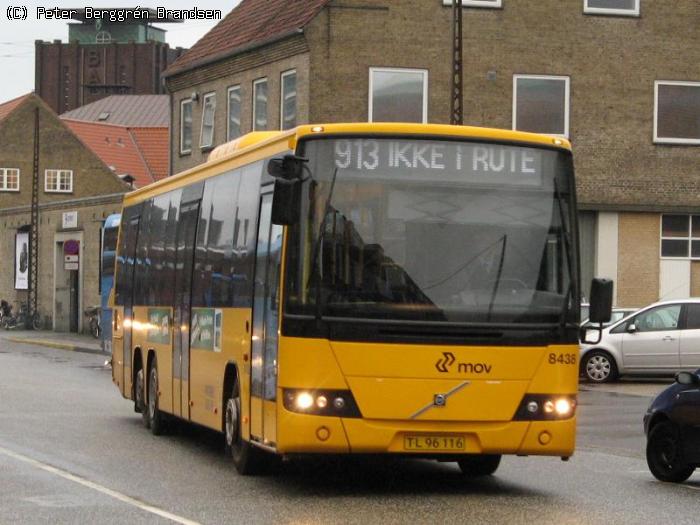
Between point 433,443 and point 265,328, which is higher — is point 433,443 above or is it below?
below

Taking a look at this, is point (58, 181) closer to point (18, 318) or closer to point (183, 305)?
point (18, 318)

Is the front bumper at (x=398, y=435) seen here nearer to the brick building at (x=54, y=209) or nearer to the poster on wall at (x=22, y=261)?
the brick building at (x=54, y=209)

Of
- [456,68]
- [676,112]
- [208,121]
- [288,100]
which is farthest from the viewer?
[208,121]

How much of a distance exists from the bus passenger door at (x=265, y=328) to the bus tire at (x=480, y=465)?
6.99 ft

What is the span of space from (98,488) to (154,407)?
609 centimetres

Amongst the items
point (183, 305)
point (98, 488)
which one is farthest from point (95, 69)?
point (98, 488)

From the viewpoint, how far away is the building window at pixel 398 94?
44969 mm

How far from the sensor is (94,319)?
56.1 metres

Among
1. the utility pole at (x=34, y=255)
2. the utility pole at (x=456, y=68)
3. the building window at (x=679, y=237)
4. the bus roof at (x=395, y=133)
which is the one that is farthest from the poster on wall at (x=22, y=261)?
the bus roof at (x=395, y=133)

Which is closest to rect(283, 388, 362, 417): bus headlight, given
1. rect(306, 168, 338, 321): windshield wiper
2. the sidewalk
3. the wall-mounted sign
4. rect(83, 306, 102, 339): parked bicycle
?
rect(306, 168, 338, 321): windshield wiper

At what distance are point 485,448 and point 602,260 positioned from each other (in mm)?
33197

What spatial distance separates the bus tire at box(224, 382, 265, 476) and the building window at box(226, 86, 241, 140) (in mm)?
35746

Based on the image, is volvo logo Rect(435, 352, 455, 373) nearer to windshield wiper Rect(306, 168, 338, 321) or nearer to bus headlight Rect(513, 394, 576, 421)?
bus headlight Rect(513, 394, 576, 421)

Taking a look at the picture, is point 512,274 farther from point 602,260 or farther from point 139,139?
point 139,139
